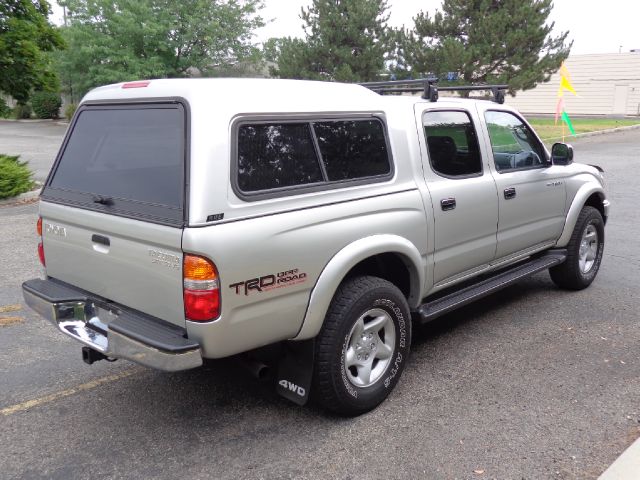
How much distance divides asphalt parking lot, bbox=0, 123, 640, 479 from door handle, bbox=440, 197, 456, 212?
113 centimetres

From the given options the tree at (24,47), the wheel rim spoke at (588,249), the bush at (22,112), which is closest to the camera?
the wheel rim spoke at (588,249)

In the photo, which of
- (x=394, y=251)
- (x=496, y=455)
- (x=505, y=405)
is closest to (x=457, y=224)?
(x=394, y=251)

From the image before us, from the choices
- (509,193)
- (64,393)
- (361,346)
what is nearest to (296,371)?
(361,346)

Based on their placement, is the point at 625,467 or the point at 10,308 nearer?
the point at 625,467

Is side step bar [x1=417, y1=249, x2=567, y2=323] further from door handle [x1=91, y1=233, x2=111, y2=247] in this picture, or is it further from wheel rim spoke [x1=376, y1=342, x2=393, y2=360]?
door handle [x1=91, y1=233, x2=111, y2=247]

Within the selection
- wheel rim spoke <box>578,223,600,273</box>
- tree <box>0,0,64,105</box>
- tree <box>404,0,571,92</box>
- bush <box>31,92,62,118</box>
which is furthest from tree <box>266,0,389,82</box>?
bush <box>31,92,62,118</box>

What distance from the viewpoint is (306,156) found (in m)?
3.36

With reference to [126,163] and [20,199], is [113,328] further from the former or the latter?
[20,199]

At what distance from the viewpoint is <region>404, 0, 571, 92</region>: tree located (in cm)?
2397

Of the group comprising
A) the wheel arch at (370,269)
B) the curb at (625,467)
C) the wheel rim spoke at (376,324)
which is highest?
the wheel arch at (370,269)

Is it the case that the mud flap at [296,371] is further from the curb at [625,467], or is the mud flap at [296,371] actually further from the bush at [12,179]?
the bush at [12,179]

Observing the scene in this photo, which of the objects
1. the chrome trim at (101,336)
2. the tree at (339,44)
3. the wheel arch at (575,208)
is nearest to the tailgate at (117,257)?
the chrome trim at (101,336)

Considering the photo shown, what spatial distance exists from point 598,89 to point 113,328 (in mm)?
52195

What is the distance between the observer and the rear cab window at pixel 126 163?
9.84ft
